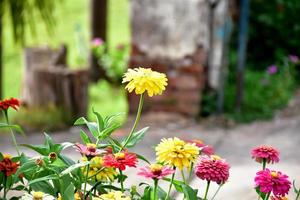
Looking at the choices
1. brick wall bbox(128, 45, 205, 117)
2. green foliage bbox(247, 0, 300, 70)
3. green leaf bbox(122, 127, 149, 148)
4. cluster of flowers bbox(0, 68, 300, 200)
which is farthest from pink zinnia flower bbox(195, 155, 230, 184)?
green foliage bbox(247, 0, 300, 70)

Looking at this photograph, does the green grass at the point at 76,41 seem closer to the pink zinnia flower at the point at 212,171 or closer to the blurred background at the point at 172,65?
the blurred background at the point at 172,65

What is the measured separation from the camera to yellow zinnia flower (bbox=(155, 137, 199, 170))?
6.31 ft

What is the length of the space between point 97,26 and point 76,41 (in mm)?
748

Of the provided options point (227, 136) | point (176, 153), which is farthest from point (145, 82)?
point (227, 136)

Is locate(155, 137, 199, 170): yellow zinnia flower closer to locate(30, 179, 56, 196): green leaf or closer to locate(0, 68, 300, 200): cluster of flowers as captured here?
locate(0, 68, 300, 200): cluster of flowers

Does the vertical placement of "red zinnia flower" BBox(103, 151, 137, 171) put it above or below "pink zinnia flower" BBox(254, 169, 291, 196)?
above

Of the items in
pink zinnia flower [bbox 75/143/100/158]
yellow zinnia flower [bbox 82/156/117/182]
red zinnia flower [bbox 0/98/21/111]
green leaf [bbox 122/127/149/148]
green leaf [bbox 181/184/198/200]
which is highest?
red zinnia flower [bbox 0/98/21/111]

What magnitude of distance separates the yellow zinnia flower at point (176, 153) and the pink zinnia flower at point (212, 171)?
0.15ft

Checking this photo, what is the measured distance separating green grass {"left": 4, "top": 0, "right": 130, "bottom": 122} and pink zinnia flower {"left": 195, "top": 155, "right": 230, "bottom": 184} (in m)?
5.38

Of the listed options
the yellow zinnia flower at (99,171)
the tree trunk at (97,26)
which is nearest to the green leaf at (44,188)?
the yellow zinnia flower at (99,171)

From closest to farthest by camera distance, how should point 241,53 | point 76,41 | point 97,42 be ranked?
point 241,53 < point 97,42 < point 76,41

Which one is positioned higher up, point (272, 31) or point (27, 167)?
point (272, 31)

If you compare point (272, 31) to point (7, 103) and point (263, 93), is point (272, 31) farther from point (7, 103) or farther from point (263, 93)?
point (7, 103)

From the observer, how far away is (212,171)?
196 centimetres
